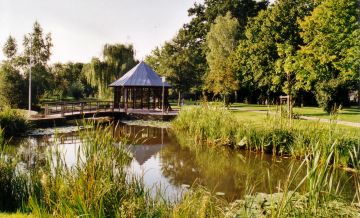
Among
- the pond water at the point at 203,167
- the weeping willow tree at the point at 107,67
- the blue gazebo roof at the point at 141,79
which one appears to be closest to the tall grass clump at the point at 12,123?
the pond water at the point at 203,167

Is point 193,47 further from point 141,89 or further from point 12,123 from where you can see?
point 12,123

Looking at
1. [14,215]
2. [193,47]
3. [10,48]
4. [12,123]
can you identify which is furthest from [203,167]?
[193,47]

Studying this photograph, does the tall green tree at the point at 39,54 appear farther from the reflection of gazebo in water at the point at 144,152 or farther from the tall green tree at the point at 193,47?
the reflection of gazebo in water at the point at 144,152

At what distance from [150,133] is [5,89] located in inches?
528

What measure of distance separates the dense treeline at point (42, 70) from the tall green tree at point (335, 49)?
17637 millimetres

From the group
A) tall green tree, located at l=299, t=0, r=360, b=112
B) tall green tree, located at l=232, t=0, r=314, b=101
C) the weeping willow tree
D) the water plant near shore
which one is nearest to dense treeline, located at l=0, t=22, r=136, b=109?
the weeping willow tree

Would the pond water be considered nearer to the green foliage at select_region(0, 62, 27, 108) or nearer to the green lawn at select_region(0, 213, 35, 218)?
the green lawn at select_region(0, 213, 35, 218)

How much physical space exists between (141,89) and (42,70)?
1378cm

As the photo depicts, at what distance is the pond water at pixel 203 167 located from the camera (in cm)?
845

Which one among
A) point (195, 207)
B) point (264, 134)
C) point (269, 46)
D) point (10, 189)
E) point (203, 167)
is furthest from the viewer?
point (269, 46)

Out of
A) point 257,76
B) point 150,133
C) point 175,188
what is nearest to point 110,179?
point 175,188

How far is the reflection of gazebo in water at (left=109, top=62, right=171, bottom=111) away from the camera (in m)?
28.1

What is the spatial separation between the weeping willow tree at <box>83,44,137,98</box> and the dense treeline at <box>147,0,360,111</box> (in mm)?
3859

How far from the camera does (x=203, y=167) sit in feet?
35.6
